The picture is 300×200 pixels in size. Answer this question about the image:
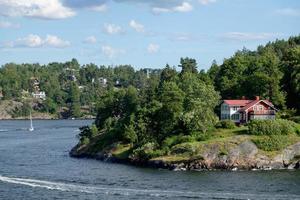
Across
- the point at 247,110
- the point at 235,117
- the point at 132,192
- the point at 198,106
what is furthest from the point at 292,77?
the point at 132,192

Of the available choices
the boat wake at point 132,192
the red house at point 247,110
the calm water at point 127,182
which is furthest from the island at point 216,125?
the boat wake at point 132,192

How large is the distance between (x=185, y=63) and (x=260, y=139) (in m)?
75.6

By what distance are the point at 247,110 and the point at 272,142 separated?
20302mm

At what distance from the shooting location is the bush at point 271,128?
332ft

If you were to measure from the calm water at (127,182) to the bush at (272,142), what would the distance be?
7.23 meters

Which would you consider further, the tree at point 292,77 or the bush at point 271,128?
the tree at point 292,77

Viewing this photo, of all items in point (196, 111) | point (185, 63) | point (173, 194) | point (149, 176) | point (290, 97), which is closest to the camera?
point (173, 194)

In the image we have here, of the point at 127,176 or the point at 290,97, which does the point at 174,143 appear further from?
the point at 290,97

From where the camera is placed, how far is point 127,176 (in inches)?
3521

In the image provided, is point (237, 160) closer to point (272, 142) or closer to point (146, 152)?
point (272, 142)

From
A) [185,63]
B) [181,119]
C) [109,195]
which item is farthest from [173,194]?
[185,63]

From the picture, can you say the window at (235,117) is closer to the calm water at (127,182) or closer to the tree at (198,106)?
the tree at (198,106)

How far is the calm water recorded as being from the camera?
242 feet

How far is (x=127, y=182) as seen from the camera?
275ft
